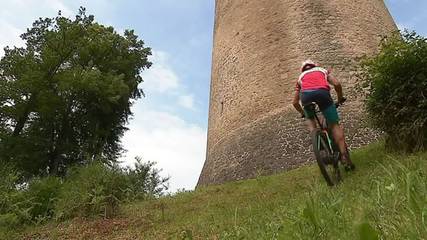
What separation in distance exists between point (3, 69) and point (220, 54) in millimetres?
6717

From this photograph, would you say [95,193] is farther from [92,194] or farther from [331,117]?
[331,117]

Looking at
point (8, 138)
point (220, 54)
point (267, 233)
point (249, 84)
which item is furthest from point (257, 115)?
point (267, 233)

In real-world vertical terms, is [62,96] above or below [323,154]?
above

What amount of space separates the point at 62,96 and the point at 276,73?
732 cm

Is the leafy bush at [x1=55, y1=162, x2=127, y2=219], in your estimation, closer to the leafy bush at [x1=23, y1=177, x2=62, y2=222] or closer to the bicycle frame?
the leafy bush at [x1=23, y1=177, x2=62, y2=222]

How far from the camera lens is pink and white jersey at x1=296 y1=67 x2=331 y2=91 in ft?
19.4

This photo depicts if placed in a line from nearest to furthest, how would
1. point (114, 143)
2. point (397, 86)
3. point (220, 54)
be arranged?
point (397, 86) → point (220, 54) → point (114, 143)

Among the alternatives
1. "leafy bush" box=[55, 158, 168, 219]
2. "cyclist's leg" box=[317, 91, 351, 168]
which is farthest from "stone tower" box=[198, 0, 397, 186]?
"cyclist's leg" box=[317, 91, 351, 168]

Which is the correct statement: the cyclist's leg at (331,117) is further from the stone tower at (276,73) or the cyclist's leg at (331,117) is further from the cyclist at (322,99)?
the stone tower at (276,73)

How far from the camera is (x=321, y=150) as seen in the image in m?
5.68

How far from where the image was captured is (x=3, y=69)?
53.1 feet

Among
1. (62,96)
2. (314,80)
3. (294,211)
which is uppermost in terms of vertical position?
(62,96)

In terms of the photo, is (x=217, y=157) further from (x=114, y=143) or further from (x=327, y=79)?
(x=327, y=79)

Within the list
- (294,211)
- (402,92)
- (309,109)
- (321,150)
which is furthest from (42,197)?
(294,211)
